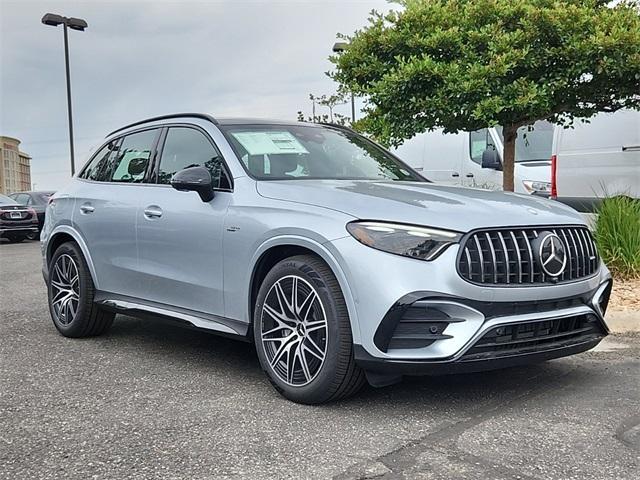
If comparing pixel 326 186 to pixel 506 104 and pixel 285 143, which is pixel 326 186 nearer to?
pixel 285 143

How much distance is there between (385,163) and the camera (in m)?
5.41

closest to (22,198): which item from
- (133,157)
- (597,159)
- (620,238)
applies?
(597,159)

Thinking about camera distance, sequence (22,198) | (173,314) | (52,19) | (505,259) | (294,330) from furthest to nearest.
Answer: (22,198)
(52,19)
(173,314)
(294,330)
(505,259)

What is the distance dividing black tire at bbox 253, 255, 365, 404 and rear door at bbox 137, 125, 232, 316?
665 millimetres

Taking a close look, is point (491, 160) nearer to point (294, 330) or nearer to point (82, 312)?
point (82, 312)

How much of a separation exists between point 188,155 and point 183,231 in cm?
64

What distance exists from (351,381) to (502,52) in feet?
15.1

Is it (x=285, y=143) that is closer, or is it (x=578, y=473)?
(x=578, y=473)

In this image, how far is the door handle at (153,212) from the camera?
4.99 metres

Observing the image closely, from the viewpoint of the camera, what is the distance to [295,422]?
3.71 metres

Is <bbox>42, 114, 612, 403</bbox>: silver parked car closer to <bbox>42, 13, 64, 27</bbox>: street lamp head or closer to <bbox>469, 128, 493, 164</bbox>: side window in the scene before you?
<bbox>469, 128, 493, 164</bbox>: side window

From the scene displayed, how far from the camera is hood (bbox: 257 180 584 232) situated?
3.73 meters

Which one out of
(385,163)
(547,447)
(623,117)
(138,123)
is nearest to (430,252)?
(547,447)

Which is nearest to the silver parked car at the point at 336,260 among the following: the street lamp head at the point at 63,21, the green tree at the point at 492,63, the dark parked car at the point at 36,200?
the green tree at the point at 492,63
